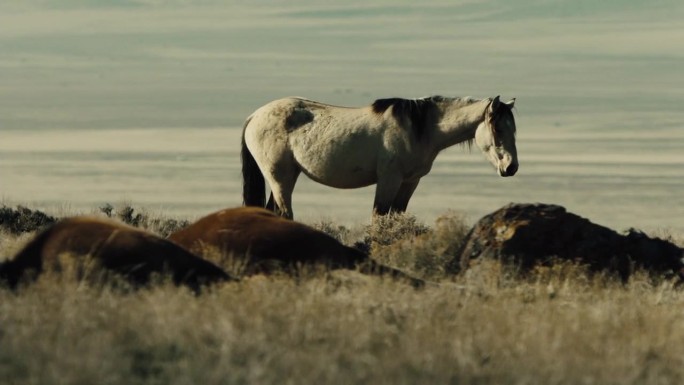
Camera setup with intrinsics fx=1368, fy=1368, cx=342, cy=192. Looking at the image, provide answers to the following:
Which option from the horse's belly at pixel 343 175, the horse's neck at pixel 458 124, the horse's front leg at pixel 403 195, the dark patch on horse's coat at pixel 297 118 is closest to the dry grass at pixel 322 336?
the horse's neck at pixel 458 124

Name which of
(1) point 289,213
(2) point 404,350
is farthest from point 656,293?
(1) point 289,213

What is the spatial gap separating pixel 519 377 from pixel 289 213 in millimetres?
11759

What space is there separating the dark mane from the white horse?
0.5 inches

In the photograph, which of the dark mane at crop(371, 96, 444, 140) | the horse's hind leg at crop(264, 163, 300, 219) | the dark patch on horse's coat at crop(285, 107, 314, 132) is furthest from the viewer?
the horse's hind leg at crop(264, 163, 300, 219)

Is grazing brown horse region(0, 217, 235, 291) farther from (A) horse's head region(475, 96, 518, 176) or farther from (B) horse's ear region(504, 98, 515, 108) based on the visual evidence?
→ (B) horse's ear region(504, 98, 515, 108)

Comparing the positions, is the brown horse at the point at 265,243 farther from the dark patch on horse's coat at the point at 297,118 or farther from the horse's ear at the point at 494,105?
the dark patch on horse's coat at the point at 297,118

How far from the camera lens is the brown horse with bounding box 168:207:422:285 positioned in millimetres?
9062

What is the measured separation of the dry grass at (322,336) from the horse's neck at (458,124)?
7.87 meters

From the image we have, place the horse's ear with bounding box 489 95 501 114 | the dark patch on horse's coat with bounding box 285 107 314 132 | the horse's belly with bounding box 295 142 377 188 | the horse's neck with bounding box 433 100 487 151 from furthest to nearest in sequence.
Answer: the dark patch on horse's coat with bounding box 285 107 314 132 → the horse's belly with bounding box 295 142 377 188 → the horse's neck with bounding box 433 100 487 151 → the horse's ear with bounding box 489 95 501 114

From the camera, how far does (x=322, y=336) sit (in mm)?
7258

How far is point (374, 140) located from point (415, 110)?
658 mm

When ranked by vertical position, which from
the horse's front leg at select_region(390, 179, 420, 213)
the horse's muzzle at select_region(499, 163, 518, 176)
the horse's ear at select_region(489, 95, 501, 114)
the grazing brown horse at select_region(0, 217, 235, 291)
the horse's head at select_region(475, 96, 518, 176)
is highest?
the horse's ear at select_region(489, 95, 501, 114)

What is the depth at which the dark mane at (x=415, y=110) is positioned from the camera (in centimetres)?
1711

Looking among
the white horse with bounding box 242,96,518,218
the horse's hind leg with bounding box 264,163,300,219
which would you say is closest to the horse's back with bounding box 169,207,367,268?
the white horse with bounding box 242,96,518,218
